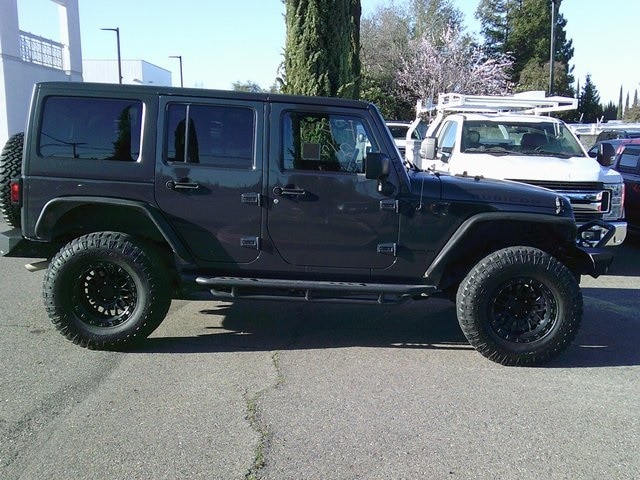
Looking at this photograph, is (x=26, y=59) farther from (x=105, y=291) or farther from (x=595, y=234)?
(x=595, y=234)

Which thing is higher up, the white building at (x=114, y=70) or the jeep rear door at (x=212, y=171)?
the white building at (x=114, y=70)

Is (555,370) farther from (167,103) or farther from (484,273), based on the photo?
(167,103)

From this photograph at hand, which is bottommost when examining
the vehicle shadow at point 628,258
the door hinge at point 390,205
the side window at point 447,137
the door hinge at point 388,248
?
the vehicle shadow at point 628,258

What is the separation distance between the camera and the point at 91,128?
4727mm

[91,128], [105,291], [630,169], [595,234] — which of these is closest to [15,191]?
[91,128]

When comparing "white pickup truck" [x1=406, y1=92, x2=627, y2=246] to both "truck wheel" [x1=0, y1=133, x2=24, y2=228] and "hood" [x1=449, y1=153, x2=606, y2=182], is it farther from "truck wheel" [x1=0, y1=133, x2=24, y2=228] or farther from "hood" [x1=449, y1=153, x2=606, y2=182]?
"truck wheel" [x1=0, y1=133, x2=24, y2=228]

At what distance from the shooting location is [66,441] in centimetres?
339

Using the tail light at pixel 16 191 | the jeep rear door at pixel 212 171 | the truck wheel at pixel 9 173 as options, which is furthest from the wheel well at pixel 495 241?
the truck wheel at pixel 9 173

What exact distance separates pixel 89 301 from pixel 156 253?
2.32 feet

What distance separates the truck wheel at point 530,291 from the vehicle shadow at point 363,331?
0.96 feet

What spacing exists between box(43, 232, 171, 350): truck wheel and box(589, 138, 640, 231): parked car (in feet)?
23.9

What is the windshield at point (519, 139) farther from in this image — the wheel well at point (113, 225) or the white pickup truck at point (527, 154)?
the wheel well at point (113, 225)

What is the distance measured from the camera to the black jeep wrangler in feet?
15.3

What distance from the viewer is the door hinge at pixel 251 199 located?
4672 mm
